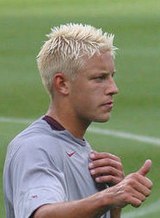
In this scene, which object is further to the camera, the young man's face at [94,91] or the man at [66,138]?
the young man's face at [94,91]

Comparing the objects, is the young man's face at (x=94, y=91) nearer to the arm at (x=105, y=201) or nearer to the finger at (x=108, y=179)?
the finger at (x=108, y=179)

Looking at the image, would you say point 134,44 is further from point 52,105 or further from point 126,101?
point 52,105

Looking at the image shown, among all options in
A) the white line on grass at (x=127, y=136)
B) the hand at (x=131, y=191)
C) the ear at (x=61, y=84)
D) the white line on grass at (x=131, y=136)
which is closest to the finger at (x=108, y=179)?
the ear at (x=61, y=84)

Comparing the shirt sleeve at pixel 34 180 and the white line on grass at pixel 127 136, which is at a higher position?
the white line on grass at pixel 127 136

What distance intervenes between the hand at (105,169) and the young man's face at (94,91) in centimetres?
17

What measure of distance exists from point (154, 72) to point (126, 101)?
125cm

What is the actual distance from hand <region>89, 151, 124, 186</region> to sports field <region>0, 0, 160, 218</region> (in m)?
4.04

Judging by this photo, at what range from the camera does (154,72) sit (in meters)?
13.3

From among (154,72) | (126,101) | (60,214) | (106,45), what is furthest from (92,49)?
(154,72)

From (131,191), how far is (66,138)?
565 millimetres

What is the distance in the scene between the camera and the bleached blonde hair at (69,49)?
4641 millimetres

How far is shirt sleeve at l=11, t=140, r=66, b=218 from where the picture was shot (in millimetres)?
4324

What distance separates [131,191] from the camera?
13.7ft

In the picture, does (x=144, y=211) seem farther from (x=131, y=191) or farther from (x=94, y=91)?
(x=131, y=191)
